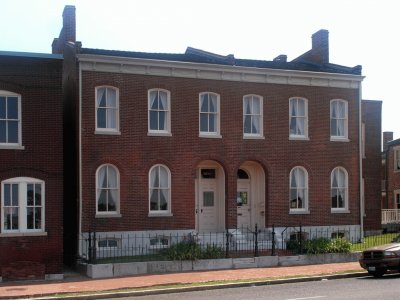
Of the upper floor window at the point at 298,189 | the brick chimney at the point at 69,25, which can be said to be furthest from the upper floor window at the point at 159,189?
the brick chimney at the point at 69,25

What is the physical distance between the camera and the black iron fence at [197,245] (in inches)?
915

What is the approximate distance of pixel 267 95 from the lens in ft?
95.7

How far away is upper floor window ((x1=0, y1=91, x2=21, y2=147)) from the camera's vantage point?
2166 cm

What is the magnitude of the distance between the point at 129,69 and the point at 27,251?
931 centimetres

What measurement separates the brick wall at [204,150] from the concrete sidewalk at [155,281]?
5.23 metres

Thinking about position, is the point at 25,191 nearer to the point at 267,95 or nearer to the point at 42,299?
the point at 42,299

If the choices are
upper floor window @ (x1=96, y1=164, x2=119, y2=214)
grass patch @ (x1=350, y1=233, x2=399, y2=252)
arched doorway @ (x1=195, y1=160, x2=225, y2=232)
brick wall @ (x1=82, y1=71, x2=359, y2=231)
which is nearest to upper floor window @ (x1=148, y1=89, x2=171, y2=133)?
brick wall @ (x1=82, y1=71, x2=359, y2=231)

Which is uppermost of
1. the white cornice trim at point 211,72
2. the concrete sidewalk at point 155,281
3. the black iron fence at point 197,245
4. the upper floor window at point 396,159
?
the white cornice trim at point 211,72

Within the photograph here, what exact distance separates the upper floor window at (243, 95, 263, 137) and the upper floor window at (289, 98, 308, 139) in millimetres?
1762

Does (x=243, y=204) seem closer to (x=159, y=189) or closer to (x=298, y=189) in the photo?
(x=298, y=189)

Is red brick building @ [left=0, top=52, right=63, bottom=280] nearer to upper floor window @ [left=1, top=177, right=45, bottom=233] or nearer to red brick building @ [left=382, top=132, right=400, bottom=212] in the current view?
upper floor window @ [left=1, top=177, right=45, bottom=233]

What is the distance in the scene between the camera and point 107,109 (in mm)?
26219

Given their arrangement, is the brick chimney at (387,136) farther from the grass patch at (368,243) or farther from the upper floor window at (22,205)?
the upper floor window at (22,205)

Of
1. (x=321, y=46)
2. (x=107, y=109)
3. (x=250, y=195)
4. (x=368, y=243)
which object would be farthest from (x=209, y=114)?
(x=368, y=243)
